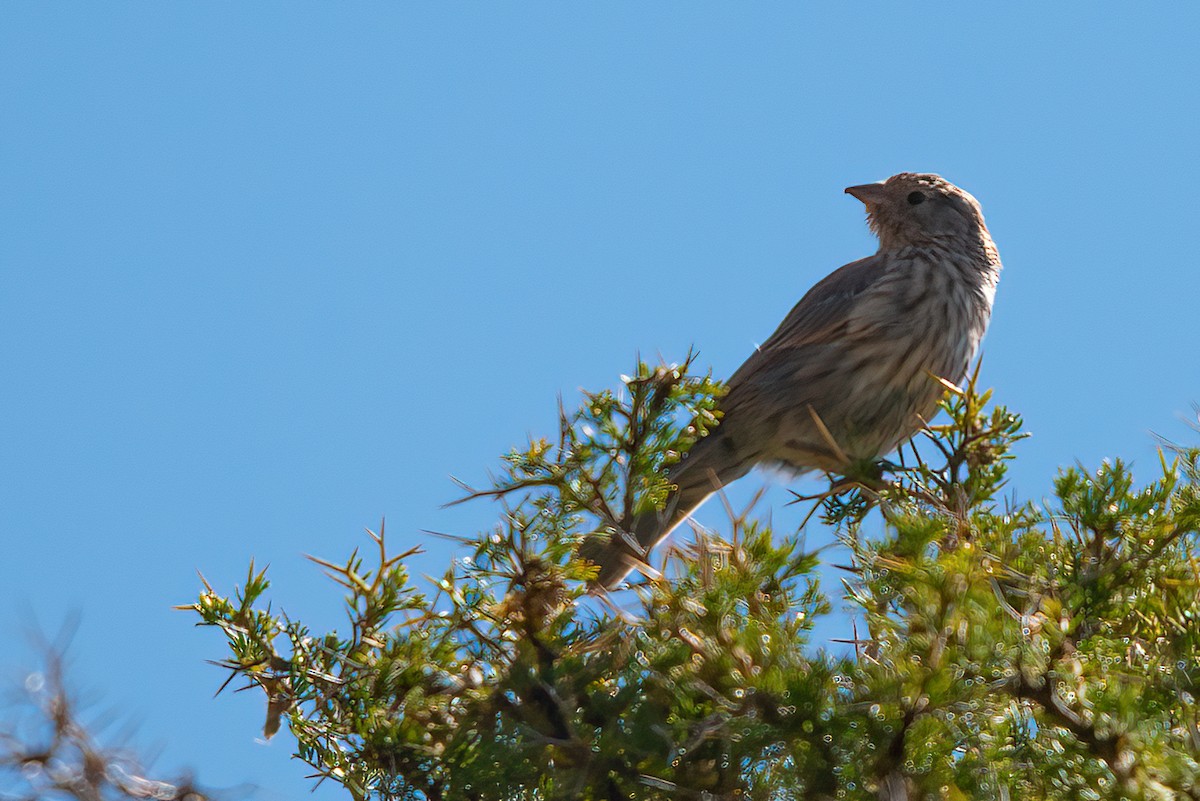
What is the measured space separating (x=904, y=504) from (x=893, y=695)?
40.3 inches

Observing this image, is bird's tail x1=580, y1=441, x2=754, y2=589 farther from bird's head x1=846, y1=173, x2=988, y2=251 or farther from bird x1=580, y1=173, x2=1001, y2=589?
bird's head x1=846, y1=173, x2=988, y2=251

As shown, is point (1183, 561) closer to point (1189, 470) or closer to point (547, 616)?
point (1189, 470)

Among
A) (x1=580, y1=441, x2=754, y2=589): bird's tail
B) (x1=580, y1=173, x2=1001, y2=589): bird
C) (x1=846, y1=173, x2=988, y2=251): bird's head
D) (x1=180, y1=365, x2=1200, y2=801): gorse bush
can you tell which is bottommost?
(x1=180, y1=365, x2=1200, y2=801): gorse bush

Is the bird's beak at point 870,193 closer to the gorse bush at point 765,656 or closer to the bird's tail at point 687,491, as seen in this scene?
the bird's tail at point 687,491

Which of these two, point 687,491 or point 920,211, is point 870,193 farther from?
point 687,491

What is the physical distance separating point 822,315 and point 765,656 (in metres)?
4.18

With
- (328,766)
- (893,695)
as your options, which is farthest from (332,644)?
(893,695)

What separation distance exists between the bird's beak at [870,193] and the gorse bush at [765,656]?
Result: 13.1ft

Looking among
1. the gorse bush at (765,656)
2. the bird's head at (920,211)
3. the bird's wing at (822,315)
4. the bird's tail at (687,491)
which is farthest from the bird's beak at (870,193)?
the gorse bush at (765,656)

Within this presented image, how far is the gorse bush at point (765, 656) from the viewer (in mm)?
1846

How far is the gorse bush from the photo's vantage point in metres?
1.85

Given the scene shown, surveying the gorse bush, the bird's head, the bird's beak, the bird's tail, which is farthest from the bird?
the gorse bush

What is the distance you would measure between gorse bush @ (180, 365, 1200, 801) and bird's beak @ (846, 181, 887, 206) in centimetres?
399

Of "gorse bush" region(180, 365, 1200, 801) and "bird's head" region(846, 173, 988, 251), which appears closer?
"gorse bush" region(180, 365, 1200, 801)
